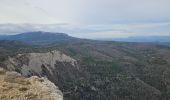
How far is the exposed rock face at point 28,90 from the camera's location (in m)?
47.7

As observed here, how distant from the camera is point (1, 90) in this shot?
2062 inches

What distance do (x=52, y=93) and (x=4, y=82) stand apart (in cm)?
1321

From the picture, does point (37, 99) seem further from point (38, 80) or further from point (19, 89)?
point (38, 80)

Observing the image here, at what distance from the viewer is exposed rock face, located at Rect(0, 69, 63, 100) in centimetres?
4774

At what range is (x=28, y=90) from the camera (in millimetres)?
51125

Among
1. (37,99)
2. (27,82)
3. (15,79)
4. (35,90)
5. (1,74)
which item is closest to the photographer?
(37,99)

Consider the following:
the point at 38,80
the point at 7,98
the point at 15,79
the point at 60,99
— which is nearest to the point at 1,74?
the point at 15,79

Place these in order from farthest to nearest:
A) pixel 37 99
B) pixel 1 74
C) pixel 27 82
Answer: pixel 1 74 < pixel 27 82 < pixel 37 99

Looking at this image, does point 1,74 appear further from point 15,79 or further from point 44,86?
point 44,86

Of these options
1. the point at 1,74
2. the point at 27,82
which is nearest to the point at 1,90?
the point at 27,82

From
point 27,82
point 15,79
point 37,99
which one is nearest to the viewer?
point 37,99

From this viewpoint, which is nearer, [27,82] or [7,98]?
[7,98]

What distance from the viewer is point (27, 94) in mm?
48719

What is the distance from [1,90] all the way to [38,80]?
890 centimetres
